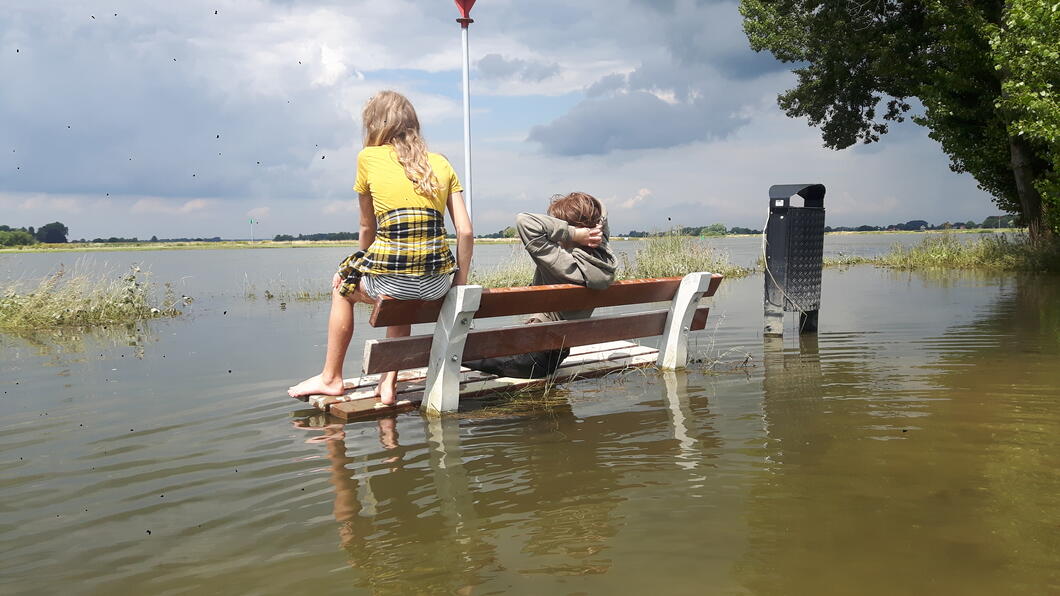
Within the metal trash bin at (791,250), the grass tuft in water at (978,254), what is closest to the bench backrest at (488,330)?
the metal trash bin at (791,250)

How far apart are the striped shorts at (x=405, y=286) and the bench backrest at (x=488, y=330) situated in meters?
0.06

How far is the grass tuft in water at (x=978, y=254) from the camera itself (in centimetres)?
1780

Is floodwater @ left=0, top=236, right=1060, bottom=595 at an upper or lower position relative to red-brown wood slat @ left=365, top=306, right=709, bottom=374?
lower

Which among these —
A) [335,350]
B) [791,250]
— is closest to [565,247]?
[335,350]

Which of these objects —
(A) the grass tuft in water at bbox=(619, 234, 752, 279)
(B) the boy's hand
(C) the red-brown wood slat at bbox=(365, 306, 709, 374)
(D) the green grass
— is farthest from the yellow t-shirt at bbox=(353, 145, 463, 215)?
(A) the grass tuft in water at bbox=(619, 234, 752, 279)

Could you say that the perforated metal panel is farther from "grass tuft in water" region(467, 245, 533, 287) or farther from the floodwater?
"grass tuft in water" region(467, 245, 533, 287)

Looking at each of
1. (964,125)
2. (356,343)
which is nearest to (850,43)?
(964,125)

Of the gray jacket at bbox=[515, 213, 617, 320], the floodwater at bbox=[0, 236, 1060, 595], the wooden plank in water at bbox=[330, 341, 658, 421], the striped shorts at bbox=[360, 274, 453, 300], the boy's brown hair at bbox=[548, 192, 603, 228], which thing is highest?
the boy's brown hair at bbox=[548, 192, 603, 228]

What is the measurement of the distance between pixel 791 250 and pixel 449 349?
16.1 feet

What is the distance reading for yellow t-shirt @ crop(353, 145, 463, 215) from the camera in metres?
4.96

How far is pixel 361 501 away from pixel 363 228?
2.21 m

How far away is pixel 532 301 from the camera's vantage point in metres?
5.49

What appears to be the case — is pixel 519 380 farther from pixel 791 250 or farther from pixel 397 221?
pixel 791 250

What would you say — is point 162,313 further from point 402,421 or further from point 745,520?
point 745,520
